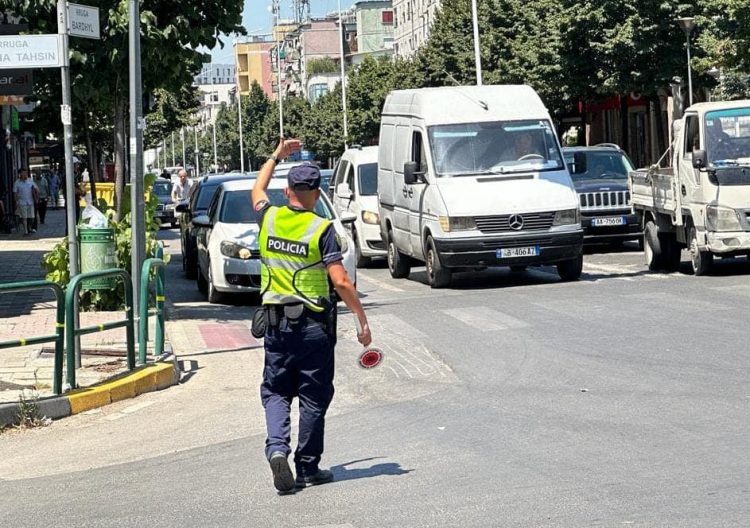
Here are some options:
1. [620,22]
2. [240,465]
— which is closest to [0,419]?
[240,465]

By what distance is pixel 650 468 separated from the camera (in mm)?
7328

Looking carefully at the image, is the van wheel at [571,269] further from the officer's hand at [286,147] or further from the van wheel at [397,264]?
the officer's hand at [286,147]

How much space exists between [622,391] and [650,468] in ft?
9.26

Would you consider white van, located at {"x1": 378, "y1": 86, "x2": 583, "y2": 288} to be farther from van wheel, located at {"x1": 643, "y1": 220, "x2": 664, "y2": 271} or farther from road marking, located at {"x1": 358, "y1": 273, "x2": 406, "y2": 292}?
van wheel, located at {"x1": 643, "y1": 220, "x2": 664, "y2": 271}

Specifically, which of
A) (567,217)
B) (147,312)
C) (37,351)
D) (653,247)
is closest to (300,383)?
(147,312)

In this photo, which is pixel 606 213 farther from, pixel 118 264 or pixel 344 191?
pixel 118 264

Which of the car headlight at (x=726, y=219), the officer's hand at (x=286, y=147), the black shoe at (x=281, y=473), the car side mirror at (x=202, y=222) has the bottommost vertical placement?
the black shoe at (x=281, y=473)

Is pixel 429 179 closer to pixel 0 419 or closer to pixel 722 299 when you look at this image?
pixel 722 299

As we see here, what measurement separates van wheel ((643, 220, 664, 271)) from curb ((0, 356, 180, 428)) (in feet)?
32.9

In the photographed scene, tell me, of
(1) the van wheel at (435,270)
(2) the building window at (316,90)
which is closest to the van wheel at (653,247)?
(1) the van wheel at (435,270)

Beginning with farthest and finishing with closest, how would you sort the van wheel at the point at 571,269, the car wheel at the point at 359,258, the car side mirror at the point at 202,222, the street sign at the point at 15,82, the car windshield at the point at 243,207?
the car wheel at the point at 359,258
the van wheel at the point at 571,269
the car side mirror at the point at 202,222
the car windshield at the point at 243,207
the street sign at the point at 15,82

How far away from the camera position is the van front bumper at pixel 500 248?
19047mm

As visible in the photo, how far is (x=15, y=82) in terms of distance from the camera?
637 inches

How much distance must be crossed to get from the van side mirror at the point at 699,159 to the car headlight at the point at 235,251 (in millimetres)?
5874
